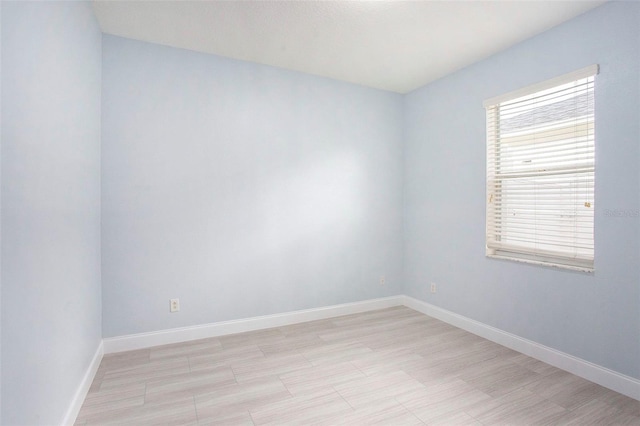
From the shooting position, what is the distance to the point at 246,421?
1924 millimetres

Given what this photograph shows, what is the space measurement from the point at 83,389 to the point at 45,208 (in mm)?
1328

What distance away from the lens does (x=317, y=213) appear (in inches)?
146

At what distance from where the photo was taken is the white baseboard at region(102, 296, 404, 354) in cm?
284

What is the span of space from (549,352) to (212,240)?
10.2 feet

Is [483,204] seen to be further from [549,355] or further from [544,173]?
[549,355]

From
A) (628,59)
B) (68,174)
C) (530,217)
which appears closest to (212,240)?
(68,174)

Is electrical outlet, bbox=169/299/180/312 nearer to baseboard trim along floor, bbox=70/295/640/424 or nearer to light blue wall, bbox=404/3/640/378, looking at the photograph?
baseboard trim along floor, bbox=70/295/640/424

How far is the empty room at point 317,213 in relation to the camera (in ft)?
5.85

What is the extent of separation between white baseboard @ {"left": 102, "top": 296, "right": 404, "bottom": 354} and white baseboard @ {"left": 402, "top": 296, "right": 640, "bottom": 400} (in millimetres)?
846

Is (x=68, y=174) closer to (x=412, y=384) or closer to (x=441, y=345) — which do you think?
(x=412, y=384)

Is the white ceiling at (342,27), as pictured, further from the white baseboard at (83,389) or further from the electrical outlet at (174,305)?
the white baseboard at (83,389)

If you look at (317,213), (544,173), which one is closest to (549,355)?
(544,173)

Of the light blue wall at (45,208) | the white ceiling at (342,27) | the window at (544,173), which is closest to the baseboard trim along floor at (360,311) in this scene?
the light blue wall at (45,208)

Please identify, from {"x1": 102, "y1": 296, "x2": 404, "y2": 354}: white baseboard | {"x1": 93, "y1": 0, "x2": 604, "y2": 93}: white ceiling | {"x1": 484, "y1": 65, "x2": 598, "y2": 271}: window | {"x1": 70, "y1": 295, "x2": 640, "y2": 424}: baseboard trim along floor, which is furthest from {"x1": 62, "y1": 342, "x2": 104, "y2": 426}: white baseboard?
{"x1": 484, "y1": 65, "x2": 598, "y2": 271}: window
